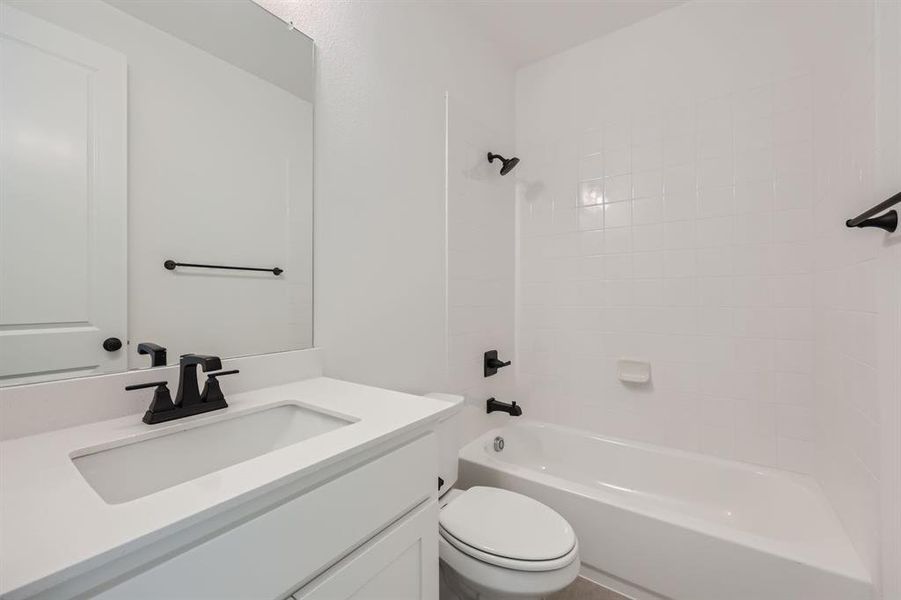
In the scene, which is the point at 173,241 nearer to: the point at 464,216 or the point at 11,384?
the point at 11,384

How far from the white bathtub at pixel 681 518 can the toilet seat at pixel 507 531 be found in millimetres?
286

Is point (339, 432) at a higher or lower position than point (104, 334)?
lower

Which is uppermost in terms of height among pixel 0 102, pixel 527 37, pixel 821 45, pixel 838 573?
pixel 527 37

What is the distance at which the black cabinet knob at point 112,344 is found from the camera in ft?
2.64

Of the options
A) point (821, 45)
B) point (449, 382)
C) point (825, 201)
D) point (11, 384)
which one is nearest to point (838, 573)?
point (825, 201)

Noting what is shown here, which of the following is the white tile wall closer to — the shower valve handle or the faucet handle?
the shower valve handle

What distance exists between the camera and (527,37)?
2.01 metres

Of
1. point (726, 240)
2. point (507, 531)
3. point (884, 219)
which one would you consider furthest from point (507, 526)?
point (726, 240)

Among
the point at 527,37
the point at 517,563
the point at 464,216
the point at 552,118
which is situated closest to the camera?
the point at 517,563

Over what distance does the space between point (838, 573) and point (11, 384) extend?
202 cm

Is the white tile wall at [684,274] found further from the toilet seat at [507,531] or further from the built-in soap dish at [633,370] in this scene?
the toilet seat at [507,531]

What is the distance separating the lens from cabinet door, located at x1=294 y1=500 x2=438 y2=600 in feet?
2.07

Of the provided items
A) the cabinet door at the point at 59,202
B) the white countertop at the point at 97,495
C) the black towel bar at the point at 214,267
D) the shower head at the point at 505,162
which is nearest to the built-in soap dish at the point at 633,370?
the shower head at the point at 505,162

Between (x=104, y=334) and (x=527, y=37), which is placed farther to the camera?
(x=527, y=37)
